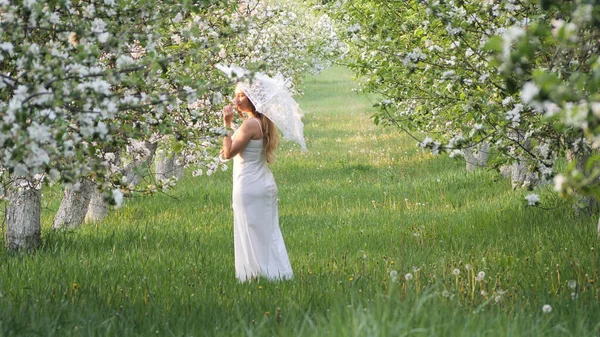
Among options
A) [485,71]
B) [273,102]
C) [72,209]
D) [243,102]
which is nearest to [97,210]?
[72,209]

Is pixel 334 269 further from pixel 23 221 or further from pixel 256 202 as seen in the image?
pixel 23 221

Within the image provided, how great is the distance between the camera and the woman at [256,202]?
346 inches

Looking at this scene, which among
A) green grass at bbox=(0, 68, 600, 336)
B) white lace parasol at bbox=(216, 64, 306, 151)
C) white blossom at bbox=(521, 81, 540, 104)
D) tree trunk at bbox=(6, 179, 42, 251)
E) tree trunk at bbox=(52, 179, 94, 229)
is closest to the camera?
white blossom at bbox=(521, 81, 540, 104)

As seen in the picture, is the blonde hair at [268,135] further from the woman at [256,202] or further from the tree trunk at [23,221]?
the tree trunk at [23,221]

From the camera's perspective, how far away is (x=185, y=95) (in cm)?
490

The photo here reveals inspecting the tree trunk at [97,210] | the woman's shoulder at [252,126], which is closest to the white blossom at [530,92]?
the woman's shoulder at [252,126]

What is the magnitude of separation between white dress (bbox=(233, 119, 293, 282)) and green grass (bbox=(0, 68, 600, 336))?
0.28 m

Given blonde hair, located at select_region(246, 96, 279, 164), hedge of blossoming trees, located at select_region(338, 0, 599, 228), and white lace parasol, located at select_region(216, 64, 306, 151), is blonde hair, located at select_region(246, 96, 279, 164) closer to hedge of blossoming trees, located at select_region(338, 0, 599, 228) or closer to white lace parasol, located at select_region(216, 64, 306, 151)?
white lace parasol, located at select_region(216, 64, 306, 151)

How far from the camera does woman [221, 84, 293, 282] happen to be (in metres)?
8.78

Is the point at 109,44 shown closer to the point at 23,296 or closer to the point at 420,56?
the point at 23,296

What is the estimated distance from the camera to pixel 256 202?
8.84m

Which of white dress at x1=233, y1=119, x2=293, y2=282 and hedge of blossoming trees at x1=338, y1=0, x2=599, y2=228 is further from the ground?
hedge of blossoming trees at x1=338, y1=0, x2=599, y2=228

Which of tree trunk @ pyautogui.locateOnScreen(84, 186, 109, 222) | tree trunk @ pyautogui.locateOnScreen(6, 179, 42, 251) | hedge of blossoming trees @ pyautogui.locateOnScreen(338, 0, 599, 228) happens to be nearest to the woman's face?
hedge of blossoming trees @ pyautogui.locateOnScreen(338, 0, 599, 228)

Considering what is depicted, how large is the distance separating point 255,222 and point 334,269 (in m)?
0.95
